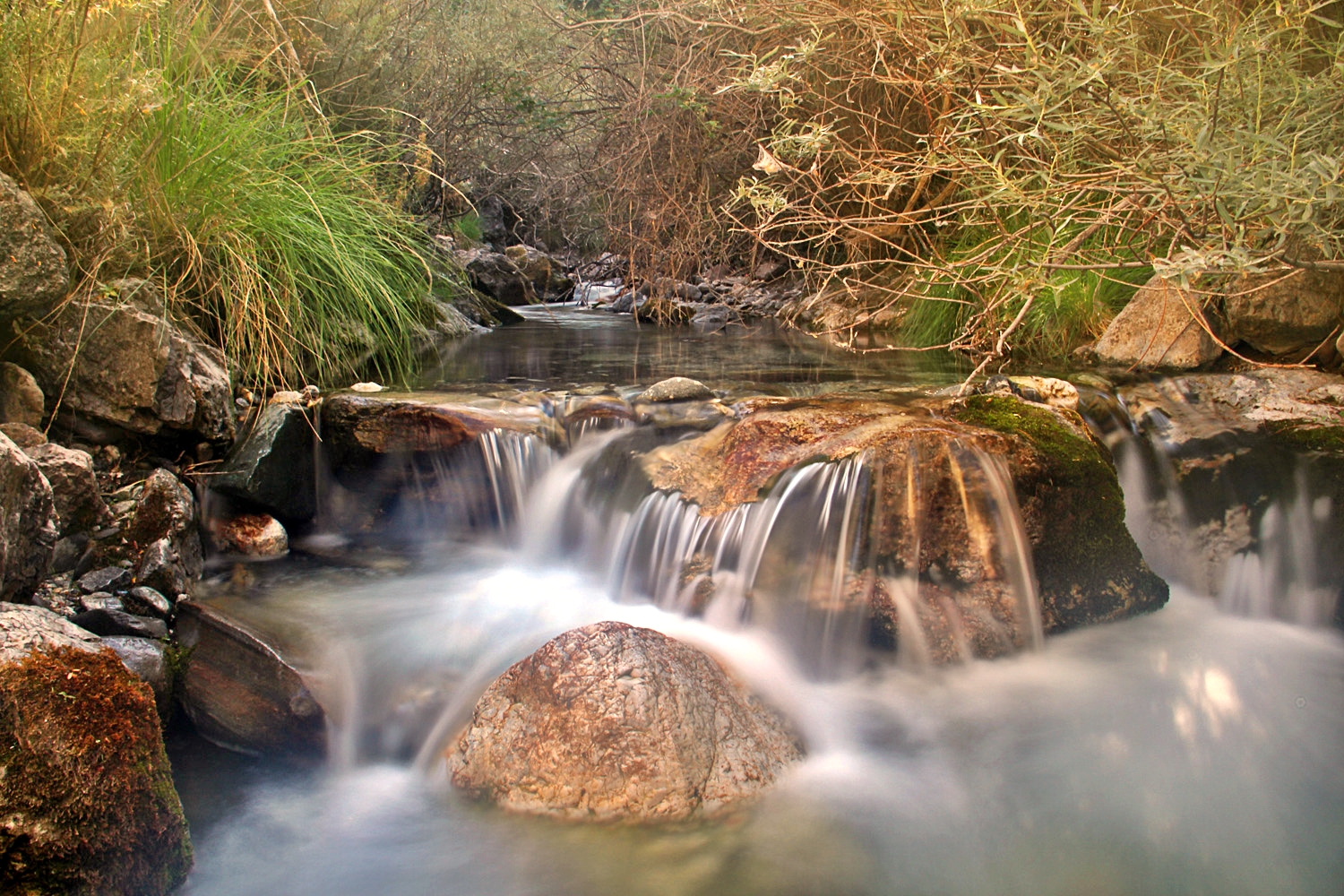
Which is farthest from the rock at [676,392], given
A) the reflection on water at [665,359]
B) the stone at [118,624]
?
the stone at [118,624]

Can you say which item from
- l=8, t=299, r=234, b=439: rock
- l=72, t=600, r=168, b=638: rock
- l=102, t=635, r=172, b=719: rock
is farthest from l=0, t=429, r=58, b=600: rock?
l=8, t=299, r=234, b=439: rock

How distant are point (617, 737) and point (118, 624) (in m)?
1.63

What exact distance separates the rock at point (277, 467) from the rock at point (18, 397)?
29.1 inches

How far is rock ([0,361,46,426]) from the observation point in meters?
3.21

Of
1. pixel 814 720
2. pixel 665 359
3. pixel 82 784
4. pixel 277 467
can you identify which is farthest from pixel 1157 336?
pixel 82 784

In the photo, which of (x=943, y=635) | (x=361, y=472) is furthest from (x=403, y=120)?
(x=943, y=635)

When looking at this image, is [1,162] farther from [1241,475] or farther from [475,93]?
[475,93]

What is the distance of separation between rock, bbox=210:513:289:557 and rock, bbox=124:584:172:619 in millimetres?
833

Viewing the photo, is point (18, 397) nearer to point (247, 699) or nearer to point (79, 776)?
point (247, 699)

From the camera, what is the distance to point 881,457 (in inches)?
133

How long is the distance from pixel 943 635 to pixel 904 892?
1087 millimetres

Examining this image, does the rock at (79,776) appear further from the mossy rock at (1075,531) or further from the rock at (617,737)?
the mossy rock at (1075,531)

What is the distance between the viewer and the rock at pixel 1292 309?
4.53 m

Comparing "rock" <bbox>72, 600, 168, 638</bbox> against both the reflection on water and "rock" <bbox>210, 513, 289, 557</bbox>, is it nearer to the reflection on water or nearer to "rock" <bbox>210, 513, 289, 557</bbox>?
"rock" <bbox>210, 513, 289, 557</bbox>
